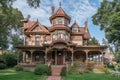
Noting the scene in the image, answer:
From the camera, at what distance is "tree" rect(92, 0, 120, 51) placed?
3484cm

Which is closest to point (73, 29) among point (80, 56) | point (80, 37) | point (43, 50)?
point (80, 37)

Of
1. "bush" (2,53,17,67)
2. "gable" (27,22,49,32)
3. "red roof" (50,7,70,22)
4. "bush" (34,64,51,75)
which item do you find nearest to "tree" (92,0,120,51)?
"red roof" (50,7,70,22)

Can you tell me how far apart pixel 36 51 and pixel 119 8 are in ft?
56.4

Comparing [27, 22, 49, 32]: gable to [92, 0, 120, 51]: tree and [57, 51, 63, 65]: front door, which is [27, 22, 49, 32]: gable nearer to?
[57, 51, 63, 65]: front door

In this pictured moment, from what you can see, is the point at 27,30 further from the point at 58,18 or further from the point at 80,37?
the point at 80,37

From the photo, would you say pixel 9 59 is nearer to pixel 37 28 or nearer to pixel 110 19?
pixel 37 28

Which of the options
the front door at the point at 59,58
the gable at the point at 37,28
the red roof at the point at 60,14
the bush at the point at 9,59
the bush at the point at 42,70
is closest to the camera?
the bush at the point at 42,70

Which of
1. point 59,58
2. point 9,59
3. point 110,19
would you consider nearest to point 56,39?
point 59,58

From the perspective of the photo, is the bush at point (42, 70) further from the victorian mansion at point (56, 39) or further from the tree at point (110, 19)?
the tree at point (110, 19)

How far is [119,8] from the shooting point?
35.7 m

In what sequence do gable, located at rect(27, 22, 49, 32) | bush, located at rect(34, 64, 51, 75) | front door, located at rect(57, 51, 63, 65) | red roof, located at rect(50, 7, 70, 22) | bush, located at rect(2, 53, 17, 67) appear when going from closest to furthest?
bush, located at rect(34, 64, 51, 75) < front door, located at rect(57, 51, 63, 65) < red roof, located at rect(50, 7, 70, 22) < gable, located at rect(27, 22, 49, 32) < bush, located at rect(2, 53, 17, 67)

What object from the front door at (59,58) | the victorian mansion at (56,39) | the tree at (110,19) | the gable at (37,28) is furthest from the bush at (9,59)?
the tree at (110,19)

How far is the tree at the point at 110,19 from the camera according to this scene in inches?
1372

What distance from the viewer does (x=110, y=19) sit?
3491 cm
